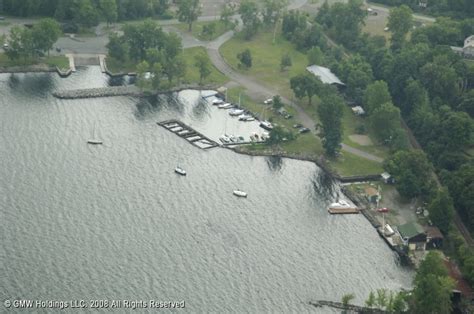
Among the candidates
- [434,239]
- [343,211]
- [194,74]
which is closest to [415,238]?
[434,239]

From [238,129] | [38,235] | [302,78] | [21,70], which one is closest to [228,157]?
[238,129]

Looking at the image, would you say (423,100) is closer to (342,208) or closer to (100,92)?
(342,208)

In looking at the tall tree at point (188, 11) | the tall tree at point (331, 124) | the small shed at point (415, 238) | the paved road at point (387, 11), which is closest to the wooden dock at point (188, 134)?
the tall tree at point (331, 124)

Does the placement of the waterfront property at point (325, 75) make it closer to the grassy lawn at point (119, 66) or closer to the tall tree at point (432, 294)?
the grassy lawn at point (119, 66)

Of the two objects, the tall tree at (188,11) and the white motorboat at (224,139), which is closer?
the white motorboat at (224,139)

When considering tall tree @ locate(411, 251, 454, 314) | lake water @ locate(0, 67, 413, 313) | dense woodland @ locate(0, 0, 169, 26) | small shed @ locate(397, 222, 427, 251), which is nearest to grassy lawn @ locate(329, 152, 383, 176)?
lake water @ locate(0, 67, 413, 313)

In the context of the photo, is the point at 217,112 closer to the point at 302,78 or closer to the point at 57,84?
the point at 302,78

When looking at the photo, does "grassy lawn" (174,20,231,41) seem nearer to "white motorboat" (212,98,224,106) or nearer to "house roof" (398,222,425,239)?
"white motorboat" (212,98,224,106)

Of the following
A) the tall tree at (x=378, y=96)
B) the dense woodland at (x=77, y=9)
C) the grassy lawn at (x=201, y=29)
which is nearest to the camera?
the tall tree at (x=378, y=96)
